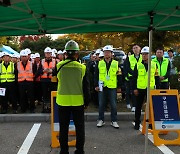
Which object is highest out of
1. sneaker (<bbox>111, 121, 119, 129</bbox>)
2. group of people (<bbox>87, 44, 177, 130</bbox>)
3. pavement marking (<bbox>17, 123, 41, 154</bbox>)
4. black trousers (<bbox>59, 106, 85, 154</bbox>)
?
group of people (<bbox>87, 44, 177, 130</bbox>)

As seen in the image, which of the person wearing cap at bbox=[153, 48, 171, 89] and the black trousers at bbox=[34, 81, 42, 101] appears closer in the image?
the person wearing cap at bbox=[153, 48, 171, 89]

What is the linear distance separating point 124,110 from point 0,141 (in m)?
4.29

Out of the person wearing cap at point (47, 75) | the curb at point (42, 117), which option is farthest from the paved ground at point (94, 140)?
the person wearing cap at point (47, 75)

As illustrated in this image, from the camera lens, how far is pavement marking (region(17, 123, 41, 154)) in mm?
6686

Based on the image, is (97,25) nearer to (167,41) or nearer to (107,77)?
(107,77)

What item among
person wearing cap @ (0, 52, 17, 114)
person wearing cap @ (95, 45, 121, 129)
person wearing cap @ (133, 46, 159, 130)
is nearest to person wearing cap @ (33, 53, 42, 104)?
person wearing cap @ (0, 52, 17, 114)

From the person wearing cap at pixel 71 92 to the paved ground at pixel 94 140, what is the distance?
905 millimetres

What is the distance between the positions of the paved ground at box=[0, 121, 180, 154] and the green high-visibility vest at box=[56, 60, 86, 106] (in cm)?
136

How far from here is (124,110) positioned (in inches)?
404

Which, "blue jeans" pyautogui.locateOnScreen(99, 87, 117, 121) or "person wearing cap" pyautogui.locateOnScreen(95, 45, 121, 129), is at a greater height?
"person wearing cap" pyautogui.locateOnScreen(95, 45, 121, 129)

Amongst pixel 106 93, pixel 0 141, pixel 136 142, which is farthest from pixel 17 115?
pixel 136 142

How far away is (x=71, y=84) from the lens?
5.70m

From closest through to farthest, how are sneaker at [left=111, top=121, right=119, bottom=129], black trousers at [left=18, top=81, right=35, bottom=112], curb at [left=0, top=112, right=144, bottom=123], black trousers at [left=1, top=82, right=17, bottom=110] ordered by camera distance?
sneaker at [left=111, top=121, right=119, bottom=129] < curb at [left=0, top=112, right=144, bottom=123] < black trousers at [left=18, top=81, right=35, bottom=112] < black trousers at [left=1, top=82, right=17, bottom=110]

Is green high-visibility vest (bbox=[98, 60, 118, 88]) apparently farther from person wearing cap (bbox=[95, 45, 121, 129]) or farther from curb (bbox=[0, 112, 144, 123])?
curb (bbox=[0, 112, 144, 123])
